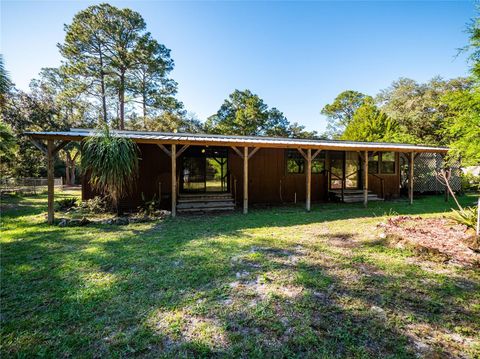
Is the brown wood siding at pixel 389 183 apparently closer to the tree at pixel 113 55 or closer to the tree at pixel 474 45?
the tree at pixel 474 45

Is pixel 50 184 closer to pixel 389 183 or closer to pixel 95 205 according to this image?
pixel 95 205

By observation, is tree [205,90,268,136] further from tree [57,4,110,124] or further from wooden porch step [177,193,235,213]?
wooden porch step [177,193,235,213]

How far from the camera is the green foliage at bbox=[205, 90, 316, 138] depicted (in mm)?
26688

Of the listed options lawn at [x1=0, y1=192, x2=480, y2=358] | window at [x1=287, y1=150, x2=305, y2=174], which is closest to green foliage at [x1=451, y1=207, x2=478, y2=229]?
lawn at [x1=0, y1=192, x2=480, y2=358]

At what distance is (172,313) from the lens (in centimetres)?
230

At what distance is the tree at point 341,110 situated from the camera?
1133 inches

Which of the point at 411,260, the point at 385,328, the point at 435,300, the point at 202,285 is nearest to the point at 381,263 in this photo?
the point at 411,260

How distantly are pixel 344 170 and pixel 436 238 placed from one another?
646 cm

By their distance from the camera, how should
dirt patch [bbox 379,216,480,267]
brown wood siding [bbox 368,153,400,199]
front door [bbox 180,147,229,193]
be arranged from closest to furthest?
dirt patch [bbox 379,216,480,267] < front door [bbox 180,147,229,193] < brown wood siding [bbox 368,153,400,199]

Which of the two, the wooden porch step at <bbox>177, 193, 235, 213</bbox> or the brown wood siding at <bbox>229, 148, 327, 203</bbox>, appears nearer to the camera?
the wooden porch step at <bbox>177, 193, 235, 213</bbox>

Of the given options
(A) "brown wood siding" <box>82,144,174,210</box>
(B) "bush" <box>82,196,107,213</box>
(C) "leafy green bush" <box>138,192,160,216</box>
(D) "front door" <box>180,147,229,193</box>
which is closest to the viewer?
(C) "leafy green bush" <box>138,192,160,216</box>

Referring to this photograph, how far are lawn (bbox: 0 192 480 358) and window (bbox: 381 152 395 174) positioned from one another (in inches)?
314

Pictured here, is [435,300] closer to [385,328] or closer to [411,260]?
[385,328]

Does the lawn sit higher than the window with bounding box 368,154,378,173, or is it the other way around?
the window with bounding box 368,154,378,173
